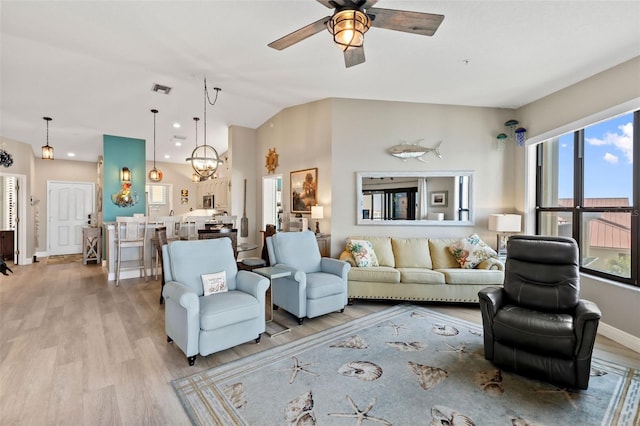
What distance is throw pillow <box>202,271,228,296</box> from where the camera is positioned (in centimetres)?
297

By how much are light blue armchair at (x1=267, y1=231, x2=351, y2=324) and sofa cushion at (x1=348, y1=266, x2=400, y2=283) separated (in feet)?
0.91

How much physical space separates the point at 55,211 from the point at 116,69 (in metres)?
6.84

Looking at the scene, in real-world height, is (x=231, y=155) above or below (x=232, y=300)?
above

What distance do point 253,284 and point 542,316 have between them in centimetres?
253

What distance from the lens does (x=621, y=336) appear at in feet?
10.1

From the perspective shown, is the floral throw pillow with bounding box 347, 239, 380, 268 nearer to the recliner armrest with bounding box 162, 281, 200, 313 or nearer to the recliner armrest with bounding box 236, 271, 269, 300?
the recliner armrest with bounding box 236, 271, 269, 300

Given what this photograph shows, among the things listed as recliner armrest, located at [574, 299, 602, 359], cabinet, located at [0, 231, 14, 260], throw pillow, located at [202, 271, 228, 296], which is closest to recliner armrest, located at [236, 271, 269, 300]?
throw pillow, located at [202, 271, 228, 296]

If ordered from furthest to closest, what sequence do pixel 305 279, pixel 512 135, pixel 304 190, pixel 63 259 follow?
pixel 63 259 < pixel 304 190 < pixel 512 135 < pixel 305 279

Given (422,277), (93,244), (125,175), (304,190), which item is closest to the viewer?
(422,277)

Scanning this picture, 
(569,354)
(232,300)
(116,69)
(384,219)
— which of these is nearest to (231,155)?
(116,69)

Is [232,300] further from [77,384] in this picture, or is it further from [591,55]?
[591,55]

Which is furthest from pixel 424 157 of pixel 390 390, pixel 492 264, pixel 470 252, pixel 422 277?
pixel 390 390

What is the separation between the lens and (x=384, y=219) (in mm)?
5055

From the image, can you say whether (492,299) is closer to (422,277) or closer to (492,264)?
(422,277)
